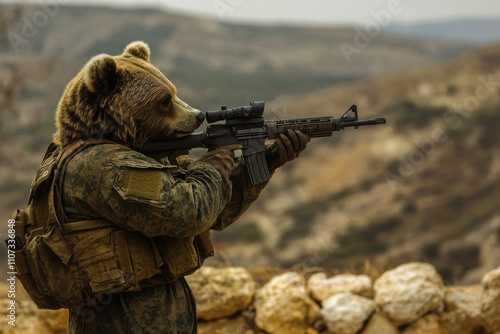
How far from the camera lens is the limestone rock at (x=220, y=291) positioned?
4.96 metres

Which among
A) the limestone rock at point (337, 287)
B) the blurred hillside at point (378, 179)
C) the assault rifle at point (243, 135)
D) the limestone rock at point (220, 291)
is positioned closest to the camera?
the assault rifle at point (243, 135)

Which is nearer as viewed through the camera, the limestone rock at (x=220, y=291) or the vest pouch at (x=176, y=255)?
the vest pouch at (x=176, y=255)

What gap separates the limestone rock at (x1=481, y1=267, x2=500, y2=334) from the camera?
483cm

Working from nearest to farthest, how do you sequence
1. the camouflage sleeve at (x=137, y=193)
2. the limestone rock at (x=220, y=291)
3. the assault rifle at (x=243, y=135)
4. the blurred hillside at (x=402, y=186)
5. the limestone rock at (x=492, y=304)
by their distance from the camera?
the camouflage sleeve at (x=137, y=193)
the assault rifle at (x=243, y=135)
the limestone rock at (x=492, y=304)
the limestone rock at (x=220, y=291)
the blurred hillside at (x=402, y=186)

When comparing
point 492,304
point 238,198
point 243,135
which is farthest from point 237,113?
point 492,304

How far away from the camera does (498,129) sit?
3136cm

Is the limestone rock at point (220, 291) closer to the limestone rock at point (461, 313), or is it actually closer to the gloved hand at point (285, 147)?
the limestone rock at point (461, 313)

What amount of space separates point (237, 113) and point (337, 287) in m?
2.70

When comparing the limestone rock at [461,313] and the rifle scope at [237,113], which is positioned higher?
the rifle scope at [237,113]

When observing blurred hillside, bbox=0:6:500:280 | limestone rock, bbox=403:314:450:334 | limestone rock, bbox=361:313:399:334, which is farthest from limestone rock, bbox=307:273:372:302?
blurred hillside, bbox=0:6:500:280

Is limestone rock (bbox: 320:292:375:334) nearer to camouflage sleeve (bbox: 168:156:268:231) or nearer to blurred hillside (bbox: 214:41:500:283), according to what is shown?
camouflage sleeve (bbox: 168:156:268:231)

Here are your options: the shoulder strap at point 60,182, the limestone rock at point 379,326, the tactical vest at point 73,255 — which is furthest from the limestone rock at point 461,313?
the shoulder strap at point 60,182

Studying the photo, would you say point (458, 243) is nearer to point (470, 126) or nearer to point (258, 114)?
point (470, 126)

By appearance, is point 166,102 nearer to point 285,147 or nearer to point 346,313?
point 285,147
